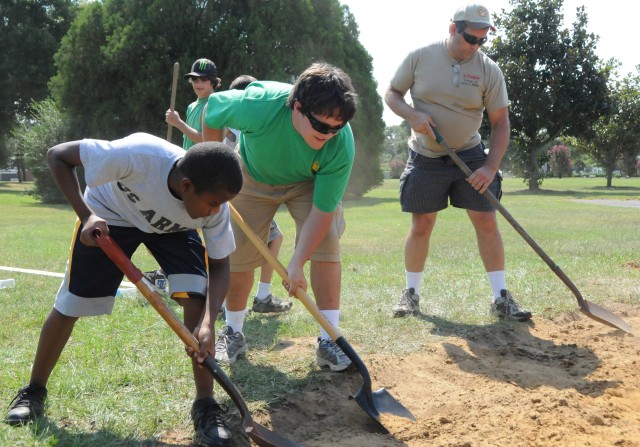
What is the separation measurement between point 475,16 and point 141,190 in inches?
108

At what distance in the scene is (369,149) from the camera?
2802cm

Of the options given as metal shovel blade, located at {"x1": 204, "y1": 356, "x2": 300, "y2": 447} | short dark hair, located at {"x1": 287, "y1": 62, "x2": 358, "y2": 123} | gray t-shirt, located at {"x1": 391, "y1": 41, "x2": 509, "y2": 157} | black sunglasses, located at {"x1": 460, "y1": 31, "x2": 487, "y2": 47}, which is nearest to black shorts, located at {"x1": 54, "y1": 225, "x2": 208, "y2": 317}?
metal shovel blade, located at {"x1": 204, "y1": 356, "x2": 300, "y2": 447}

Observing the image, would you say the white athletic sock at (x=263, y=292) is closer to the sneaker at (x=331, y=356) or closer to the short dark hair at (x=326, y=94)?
the sneaker at (x=331, y=356)

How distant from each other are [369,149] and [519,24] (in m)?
10.4

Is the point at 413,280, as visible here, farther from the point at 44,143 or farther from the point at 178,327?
the point at 44,143

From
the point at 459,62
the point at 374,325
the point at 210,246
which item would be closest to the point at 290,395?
the point at 210,246

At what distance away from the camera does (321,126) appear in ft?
10.5

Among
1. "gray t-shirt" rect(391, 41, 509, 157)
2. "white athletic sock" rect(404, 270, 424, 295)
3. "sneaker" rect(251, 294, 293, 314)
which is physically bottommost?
"sneaker" rect(251, 294, 293, 314)

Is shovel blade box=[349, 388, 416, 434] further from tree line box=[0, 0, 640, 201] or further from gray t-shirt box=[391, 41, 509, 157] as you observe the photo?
tree line box=[0, 0, 640, 201]

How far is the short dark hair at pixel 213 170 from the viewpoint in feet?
8.62

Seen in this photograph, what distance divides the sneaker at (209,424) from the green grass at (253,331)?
5.1 inches

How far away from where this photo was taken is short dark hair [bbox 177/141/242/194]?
8.62 feet

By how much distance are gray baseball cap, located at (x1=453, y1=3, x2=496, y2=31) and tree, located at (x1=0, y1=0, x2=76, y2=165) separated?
35912 mm

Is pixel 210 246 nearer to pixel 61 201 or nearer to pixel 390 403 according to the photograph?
pixel 390 403
